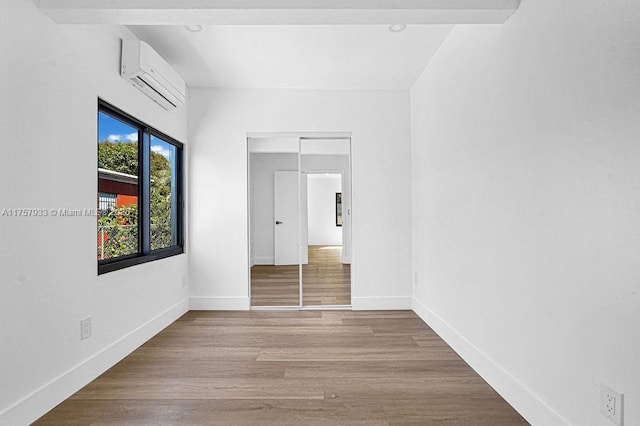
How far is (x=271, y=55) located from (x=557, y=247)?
2828 millimetres

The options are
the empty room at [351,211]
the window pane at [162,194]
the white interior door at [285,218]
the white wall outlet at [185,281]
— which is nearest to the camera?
the empty room at [351,211]

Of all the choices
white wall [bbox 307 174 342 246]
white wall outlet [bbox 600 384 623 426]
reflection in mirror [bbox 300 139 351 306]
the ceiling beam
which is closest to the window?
the ceiling beam

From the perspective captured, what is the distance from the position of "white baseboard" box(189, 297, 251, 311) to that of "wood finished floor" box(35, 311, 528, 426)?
0.68 m

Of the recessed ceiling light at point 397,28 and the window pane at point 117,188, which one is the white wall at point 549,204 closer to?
the recessed ceiling light at point 397,28

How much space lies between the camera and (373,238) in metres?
4.30

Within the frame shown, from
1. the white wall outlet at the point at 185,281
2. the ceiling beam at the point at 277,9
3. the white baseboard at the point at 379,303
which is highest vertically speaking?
the ceiling beam at the point at 277,9

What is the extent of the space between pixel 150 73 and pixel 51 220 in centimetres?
146

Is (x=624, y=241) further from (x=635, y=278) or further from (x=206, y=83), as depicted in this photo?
(x=206, y=83)

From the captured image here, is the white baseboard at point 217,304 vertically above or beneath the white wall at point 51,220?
beneath

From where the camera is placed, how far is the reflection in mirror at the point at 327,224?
17.2 feet

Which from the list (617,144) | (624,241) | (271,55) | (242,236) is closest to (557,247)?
(624,241)

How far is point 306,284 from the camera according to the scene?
567cm

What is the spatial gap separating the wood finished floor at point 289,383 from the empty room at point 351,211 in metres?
0.02

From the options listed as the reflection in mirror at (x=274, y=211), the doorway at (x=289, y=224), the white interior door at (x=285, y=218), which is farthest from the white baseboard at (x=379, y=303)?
the white interior door at (x=285, y=218)
